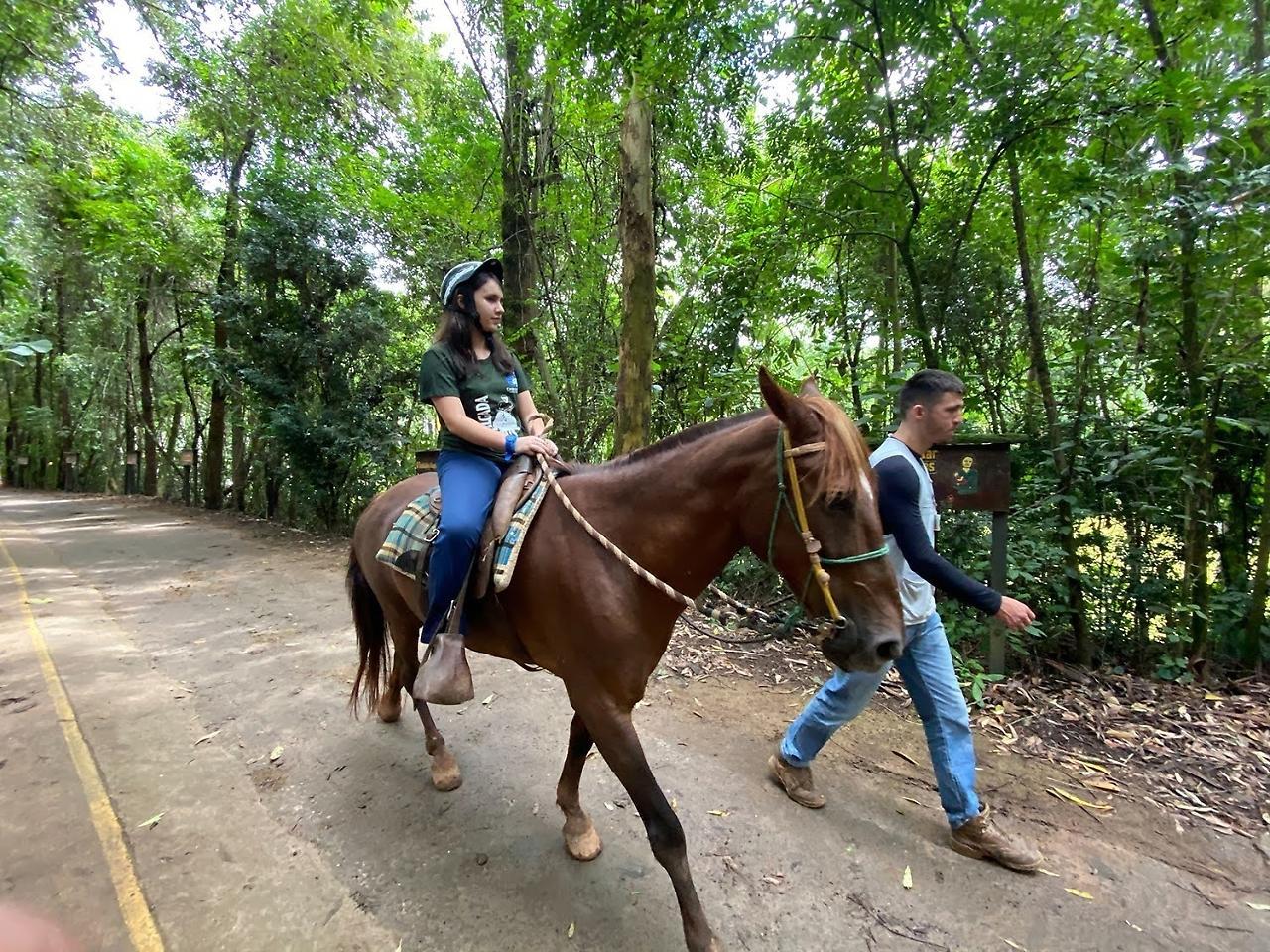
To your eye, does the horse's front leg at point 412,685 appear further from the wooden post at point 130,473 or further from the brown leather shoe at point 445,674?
the wooden post at point 130,473

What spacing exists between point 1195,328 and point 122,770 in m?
7.06

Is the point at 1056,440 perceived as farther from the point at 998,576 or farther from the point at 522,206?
the point at 522,206

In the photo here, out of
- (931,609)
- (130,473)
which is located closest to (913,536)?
(931,609)

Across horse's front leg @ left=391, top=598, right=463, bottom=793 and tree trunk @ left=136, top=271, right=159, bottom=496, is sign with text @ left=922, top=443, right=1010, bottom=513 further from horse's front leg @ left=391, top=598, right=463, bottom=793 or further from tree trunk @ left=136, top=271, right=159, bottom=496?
tree trunk @ left=136, top=271, right=159, bottom=496

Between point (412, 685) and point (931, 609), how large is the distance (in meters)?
2.84

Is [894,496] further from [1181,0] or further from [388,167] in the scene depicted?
[388,167]

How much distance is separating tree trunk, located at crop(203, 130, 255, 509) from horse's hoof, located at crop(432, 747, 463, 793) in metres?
10.2

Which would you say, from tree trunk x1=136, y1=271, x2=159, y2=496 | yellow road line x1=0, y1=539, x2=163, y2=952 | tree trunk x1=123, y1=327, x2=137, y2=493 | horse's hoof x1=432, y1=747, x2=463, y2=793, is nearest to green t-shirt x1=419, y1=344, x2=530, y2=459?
horse's hoof x1=432, y1=747, x2=463, y2=793

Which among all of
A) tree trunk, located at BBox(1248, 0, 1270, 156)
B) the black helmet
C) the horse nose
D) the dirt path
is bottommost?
the dirt path

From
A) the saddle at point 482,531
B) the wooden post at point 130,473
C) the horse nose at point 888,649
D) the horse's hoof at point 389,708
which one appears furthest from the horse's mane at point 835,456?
the wooden post at point 130,473

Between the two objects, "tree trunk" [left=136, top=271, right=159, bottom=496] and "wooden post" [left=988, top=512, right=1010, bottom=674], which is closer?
"wooden post" [left=988, top=512, right=1010, bottom=674]

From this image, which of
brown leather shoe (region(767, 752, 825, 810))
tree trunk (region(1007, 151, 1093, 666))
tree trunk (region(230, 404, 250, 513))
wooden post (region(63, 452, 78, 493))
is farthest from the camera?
wooden post (region(63, 452, 78, 493))

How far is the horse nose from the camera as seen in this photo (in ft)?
5.93

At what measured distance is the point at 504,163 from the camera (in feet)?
26.7
